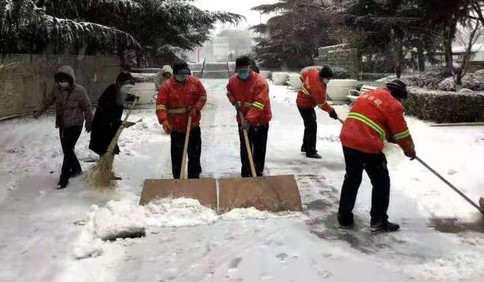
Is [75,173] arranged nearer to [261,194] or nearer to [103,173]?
[103,173]

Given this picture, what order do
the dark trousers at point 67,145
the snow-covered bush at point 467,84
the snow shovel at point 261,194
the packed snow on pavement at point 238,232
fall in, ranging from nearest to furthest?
1. the packed snow on pavement at point 238,232
2. the snow shovel at point 261,194
3. the dark trousers at point 67,145
4. the snow-covered bush at point 467,84

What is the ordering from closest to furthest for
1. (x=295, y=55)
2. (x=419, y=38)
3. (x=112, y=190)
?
1. (x=112, y=190)
2. (x=419, y=38)
3. (x=295, y=55)

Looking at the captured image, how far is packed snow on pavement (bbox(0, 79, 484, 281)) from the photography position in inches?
161

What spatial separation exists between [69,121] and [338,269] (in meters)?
4.19

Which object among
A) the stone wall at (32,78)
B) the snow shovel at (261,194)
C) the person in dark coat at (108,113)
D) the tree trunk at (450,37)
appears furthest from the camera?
the tree trunk at (450,37)

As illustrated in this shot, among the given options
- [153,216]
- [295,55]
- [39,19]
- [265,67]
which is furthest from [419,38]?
[265,67]

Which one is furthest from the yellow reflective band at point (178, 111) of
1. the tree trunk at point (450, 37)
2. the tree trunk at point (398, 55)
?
the tree trunk at point (398, 55)

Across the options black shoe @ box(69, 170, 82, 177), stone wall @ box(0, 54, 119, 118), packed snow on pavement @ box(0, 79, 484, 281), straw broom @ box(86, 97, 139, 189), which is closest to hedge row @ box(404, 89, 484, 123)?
packed snow on pavement @ box(0, 79, 484, 281)

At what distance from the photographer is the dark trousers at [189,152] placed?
21.6 ft

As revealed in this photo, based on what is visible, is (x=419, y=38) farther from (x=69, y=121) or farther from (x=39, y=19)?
(x=69, y=121)

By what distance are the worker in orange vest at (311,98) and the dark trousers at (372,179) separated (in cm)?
306

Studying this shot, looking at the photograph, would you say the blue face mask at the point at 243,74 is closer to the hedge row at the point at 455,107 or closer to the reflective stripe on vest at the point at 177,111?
the reflective stripe on vest at the point at 177,111

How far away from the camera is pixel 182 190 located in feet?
18.1

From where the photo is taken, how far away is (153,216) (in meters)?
5.22
